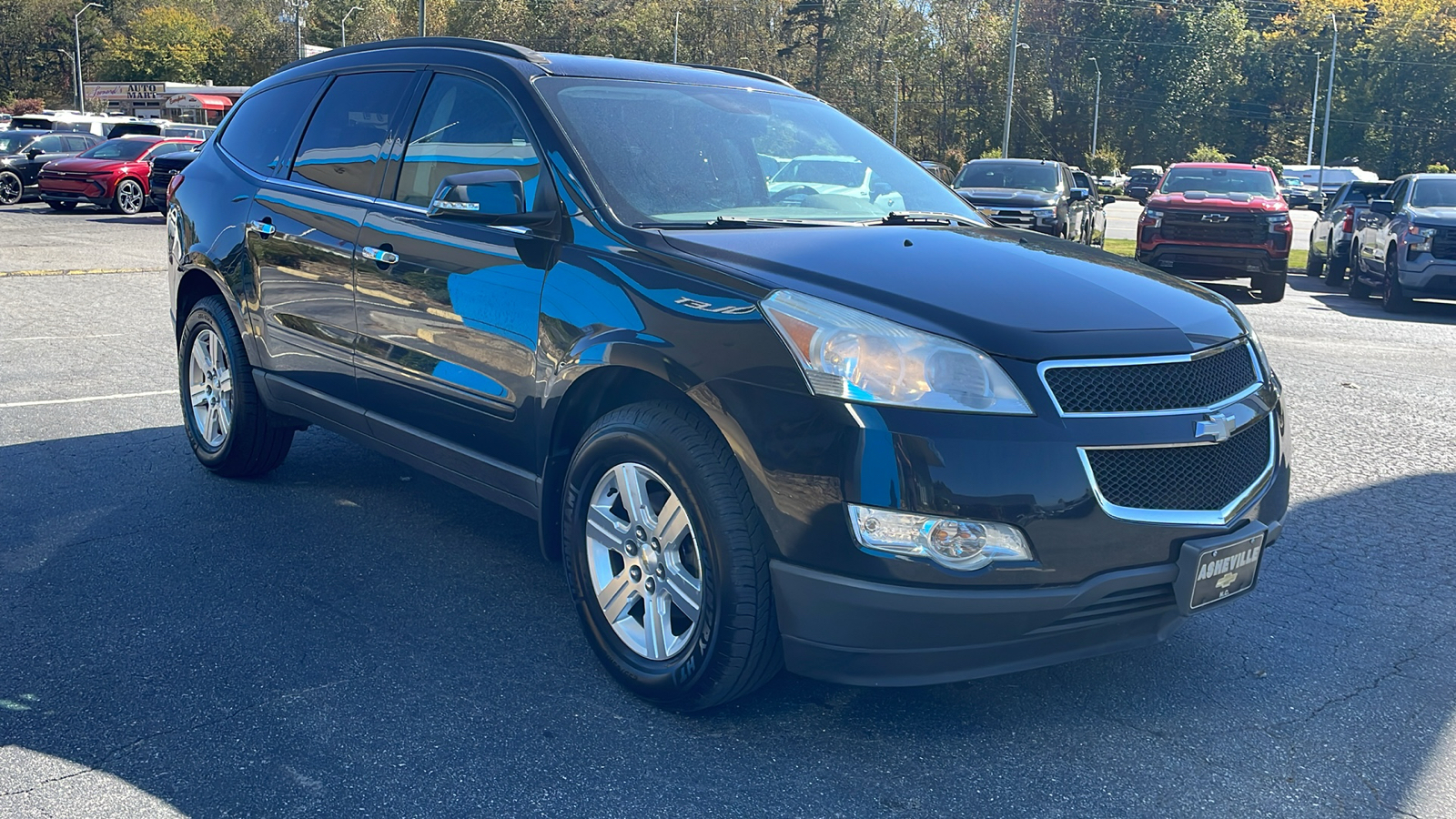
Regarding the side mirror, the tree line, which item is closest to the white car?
the side mirror

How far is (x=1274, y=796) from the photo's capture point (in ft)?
9.99

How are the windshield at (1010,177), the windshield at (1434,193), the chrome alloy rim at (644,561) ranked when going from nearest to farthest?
1. the chrome alloy rim at (644,561)
2. the windshield at (1434,193)
3. the windshield at (1010,177)

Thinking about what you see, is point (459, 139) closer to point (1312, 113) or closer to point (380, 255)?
point (380, 255)

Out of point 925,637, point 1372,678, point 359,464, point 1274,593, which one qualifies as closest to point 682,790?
point 925,637

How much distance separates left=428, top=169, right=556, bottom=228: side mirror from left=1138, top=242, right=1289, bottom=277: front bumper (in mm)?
13060

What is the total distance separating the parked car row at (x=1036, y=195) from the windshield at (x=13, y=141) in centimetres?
2256

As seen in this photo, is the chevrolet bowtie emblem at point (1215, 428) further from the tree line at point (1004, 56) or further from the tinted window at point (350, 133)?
the tree line at point (1004, 56)

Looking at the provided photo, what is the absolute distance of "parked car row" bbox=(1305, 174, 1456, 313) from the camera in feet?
45.9

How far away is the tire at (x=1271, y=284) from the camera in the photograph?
15.4m

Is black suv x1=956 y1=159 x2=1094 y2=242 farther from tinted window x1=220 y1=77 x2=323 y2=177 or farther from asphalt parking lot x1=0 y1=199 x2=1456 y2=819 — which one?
tinted window x1=220 y1=77 x2=323 y2=177

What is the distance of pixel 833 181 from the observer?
4.43 m

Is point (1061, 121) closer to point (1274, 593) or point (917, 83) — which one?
point (917, 83)

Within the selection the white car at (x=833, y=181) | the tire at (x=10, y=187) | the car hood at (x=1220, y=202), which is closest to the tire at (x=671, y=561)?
the white car at (x=833, y=181)

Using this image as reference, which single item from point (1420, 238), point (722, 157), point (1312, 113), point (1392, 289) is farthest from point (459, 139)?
point (1312, 113)
